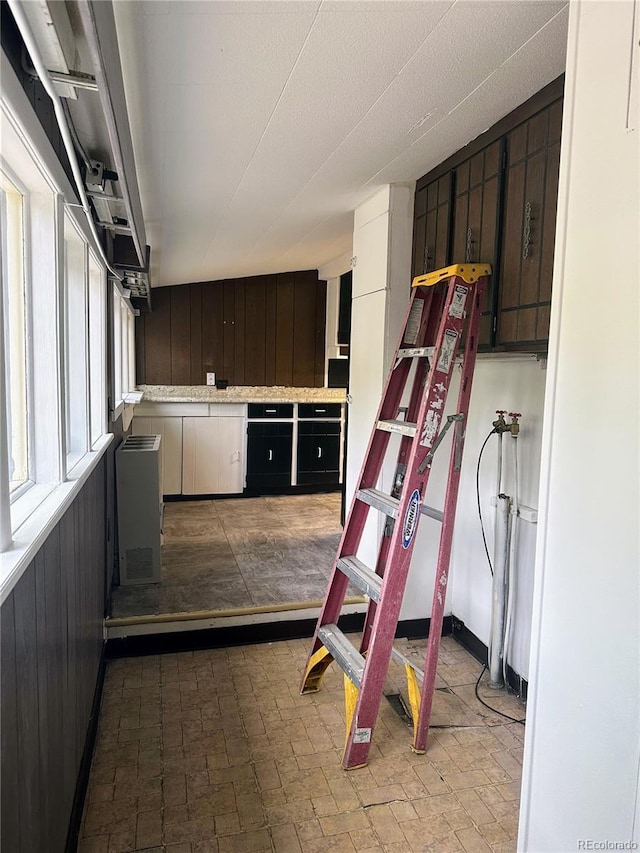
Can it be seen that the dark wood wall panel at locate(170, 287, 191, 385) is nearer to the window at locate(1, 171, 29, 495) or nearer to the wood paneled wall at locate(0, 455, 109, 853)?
the wood paneled wall at locate(0, 455, 109, 853)

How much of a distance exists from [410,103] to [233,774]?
2.34 m

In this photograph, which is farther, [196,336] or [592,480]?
[196,336]

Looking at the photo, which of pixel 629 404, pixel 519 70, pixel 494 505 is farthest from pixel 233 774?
pixel 519 70

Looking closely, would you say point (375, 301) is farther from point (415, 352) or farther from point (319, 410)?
point (319, 410)

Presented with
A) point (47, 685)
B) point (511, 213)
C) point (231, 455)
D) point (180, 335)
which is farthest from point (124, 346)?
point (47, 685)

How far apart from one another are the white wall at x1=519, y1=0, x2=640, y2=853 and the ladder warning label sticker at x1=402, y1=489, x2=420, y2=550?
27.5 inches

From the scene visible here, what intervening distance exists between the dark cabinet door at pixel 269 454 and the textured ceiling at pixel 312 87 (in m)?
3.01

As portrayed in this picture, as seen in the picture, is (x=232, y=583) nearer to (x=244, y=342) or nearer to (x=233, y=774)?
(x=233, y=774)

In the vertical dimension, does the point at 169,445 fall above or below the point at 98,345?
below

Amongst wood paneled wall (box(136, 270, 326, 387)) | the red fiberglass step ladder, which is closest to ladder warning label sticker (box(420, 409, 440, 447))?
the red fiberglass step ladder

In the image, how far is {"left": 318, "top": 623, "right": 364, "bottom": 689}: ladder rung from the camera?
7.06ft

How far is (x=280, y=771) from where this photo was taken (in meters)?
2.03

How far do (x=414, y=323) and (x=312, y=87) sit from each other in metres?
1.07

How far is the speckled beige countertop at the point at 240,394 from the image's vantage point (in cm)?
561
